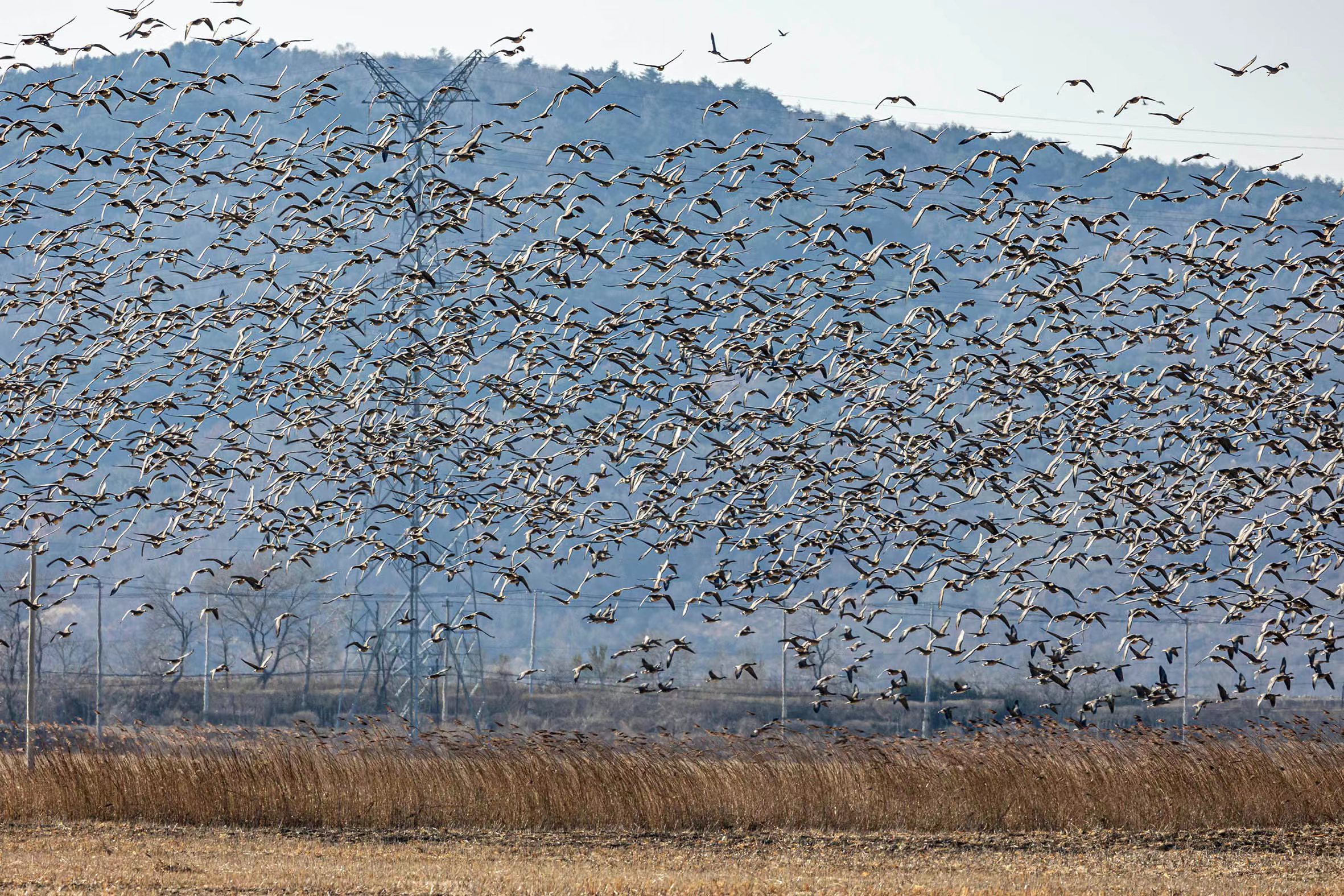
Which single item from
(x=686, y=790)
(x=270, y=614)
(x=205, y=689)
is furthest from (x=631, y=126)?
(x=686, y=790)

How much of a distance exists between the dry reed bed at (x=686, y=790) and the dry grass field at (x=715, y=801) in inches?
1.2

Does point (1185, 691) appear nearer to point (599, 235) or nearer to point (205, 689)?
point (599, 235)

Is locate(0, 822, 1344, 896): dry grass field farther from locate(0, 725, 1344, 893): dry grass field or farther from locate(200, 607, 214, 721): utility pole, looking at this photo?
locate(200, 607, 214, 721): utility pole

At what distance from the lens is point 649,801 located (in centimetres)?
2283

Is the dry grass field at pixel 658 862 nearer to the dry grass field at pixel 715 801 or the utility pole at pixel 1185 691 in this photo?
the dry grass field at pixel 715 801

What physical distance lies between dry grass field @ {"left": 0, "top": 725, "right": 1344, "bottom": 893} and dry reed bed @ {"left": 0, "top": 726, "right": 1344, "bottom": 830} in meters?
0.03

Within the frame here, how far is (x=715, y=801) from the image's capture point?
2273 centimetres

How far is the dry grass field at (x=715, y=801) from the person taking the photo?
2008 cm

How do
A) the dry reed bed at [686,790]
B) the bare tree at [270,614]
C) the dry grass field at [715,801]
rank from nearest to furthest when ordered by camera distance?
the dry grass field at [715,801] → the dry reed bed at [686,790] → the bare tree at [270,614]

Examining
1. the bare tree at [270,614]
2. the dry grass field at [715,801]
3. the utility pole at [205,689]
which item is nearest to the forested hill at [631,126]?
the bare tree at [270,614]

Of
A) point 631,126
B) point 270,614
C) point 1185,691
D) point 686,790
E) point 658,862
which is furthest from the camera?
point 631,126

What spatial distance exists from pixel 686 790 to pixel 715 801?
0.52 meters

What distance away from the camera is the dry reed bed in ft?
73.7

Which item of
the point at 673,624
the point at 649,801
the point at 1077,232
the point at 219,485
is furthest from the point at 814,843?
the point at 1077,232
